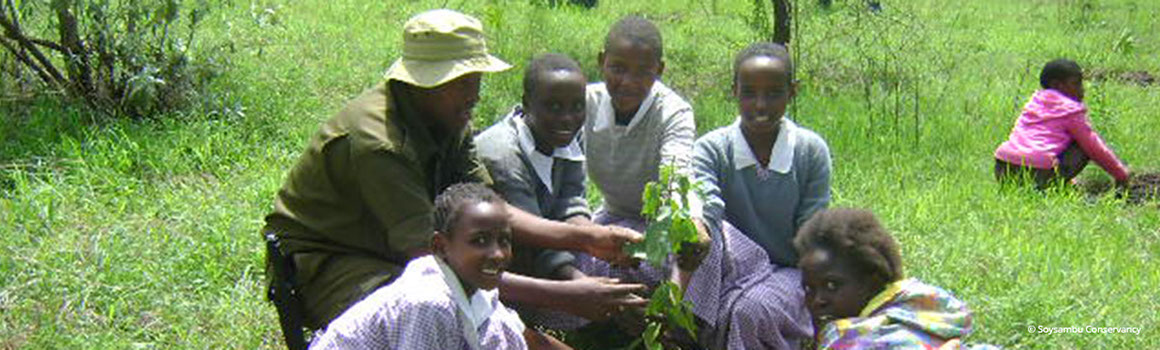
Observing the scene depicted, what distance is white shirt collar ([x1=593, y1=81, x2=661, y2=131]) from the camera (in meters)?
4.06

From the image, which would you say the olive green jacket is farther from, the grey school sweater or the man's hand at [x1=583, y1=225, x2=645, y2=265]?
the grey school sweater

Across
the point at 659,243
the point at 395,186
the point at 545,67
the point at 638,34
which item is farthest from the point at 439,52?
the point at 638,34

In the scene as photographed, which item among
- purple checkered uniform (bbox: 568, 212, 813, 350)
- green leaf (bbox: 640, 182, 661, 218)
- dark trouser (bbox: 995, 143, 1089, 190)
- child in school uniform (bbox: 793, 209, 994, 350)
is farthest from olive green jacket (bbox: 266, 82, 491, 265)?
dark trouser (bbox: 995, 143, 1089, 190)

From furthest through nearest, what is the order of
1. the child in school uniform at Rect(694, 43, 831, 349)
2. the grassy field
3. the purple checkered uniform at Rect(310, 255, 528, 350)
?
the grassy field
the child in school uniform at Rect(694, 43, 831, 349)
the purple checkered uniform at Rect(310, 255, 528, 350)

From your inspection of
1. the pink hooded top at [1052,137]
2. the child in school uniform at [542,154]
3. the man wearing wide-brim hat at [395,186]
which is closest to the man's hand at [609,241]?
the man wearing wide-brim hat at [395,186]

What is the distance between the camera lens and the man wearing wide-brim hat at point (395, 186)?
3.18m

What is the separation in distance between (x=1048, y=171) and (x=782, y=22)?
1624mm

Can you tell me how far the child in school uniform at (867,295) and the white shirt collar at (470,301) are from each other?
80 centimetres

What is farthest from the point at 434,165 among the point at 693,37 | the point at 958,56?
the point at 958,56

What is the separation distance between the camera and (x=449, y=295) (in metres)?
2.86

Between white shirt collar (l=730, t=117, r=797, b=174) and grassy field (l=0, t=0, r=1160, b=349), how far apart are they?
0.88 m

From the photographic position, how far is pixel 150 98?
19.4 ft

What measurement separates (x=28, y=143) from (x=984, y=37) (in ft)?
24.9

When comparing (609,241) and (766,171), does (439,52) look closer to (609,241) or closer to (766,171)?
(609,241)
